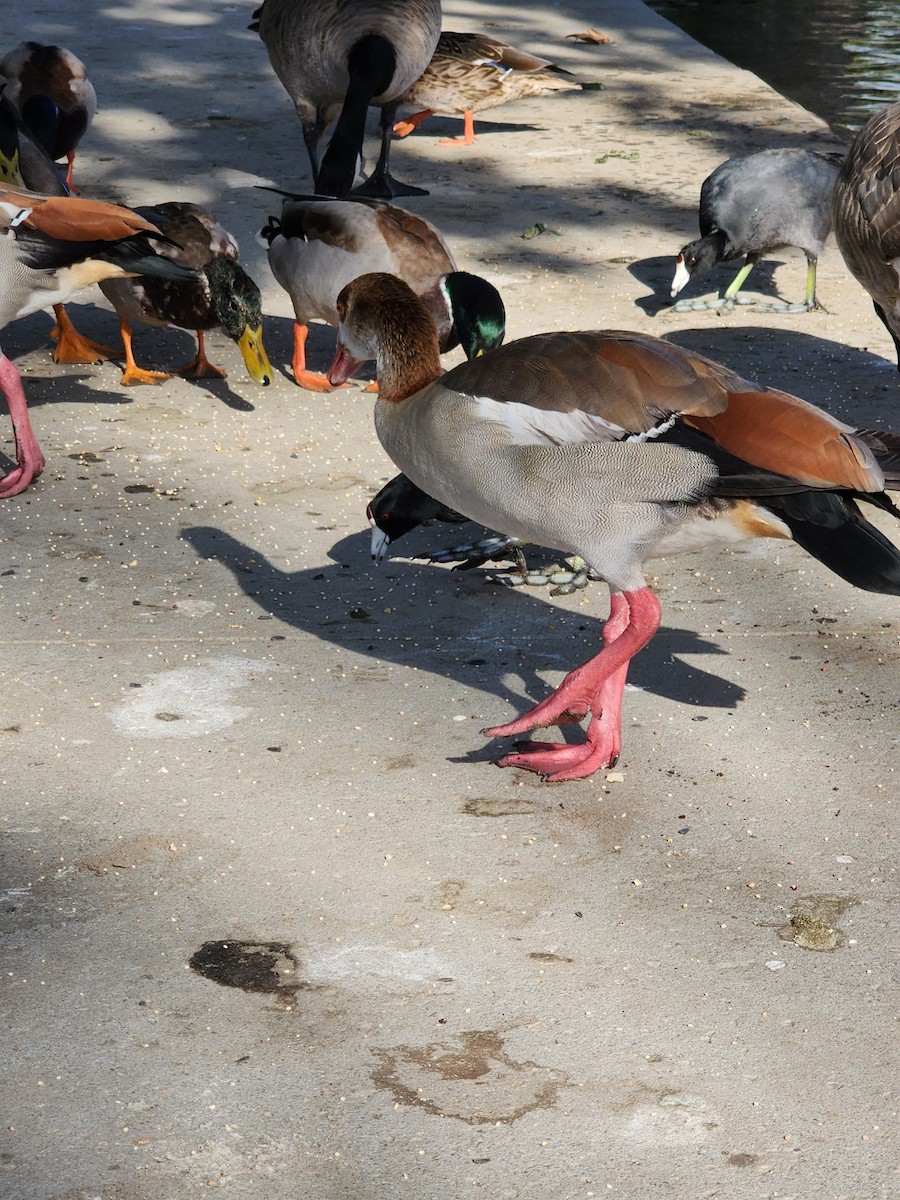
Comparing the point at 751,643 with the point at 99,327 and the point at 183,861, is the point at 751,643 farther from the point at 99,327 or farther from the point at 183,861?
the point at 99,327

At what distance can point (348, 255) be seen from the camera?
263 inches

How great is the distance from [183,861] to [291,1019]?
638 millimetres

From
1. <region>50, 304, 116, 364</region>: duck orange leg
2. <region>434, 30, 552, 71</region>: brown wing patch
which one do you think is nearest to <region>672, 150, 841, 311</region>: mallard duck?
<region>50, 304, 116, 364</region>: duck orange leg

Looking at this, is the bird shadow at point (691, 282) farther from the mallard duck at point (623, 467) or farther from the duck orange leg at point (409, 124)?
the mallard duck at point (623, 467)

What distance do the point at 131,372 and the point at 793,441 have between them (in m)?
4.07

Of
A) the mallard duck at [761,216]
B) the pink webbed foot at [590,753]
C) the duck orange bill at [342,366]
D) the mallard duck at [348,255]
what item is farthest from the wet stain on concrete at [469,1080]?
the mallard duck at [761,216]

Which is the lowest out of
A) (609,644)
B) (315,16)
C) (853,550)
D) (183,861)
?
(183,861)

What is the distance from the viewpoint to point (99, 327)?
7.67m

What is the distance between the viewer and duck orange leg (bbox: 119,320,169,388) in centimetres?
686

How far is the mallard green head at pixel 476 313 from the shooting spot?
19.8 feet

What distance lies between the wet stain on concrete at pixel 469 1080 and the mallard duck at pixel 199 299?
4361 millimetres

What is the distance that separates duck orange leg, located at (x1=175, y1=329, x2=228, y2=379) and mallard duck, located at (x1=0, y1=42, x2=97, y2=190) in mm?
2832

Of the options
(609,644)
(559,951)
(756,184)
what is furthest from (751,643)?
(756,184)

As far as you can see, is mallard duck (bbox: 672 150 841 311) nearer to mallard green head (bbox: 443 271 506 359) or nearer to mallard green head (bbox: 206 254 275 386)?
mallard green head (bbox: 443 271 506 359)
